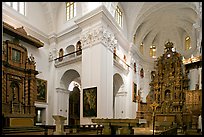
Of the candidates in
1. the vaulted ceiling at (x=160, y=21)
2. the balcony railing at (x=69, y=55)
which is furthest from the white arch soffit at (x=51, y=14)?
the vaulted ceiling at (x=160, y=21)

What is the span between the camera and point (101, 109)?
14.6 m

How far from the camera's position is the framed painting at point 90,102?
14808 millimetres

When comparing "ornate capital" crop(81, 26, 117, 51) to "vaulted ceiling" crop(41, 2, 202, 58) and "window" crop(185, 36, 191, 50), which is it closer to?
"vaulted ceiling" crop(41, 2, 202, 58)

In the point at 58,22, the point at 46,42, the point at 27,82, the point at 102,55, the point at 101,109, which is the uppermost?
the point at 58,22

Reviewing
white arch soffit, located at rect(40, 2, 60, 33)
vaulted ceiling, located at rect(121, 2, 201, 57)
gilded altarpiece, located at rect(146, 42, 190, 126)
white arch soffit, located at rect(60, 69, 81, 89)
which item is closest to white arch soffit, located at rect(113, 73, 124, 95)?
white arch soffit, located at rect(60, 69, 81, 89)

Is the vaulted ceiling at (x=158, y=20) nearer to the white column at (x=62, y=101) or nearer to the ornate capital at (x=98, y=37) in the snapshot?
the ornate capital at (x=98, y=37)

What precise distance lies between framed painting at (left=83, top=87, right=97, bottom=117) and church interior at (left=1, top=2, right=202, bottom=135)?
2.3 inches

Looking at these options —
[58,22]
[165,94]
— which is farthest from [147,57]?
[58,22]

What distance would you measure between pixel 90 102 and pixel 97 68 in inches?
82.2

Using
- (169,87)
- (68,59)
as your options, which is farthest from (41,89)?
(169,87)

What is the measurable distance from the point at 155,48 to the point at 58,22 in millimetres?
12657

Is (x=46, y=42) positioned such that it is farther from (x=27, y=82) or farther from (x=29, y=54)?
(x=27, y=82)

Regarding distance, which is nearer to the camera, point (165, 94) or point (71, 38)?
point (71, 38)

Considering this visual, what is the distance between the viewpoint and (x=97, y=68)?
15.0 meters
